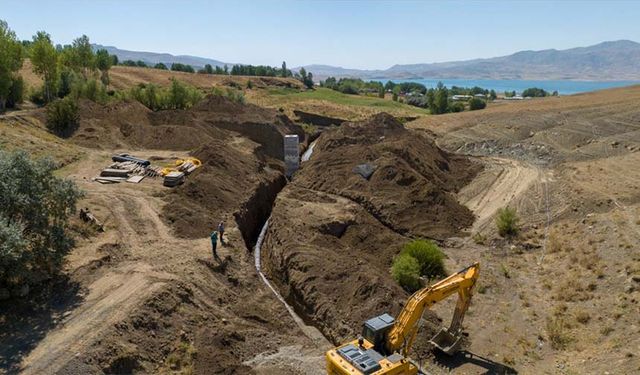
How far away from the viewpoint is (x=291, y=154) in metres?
37.9

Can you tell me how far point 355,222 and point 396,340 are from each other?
13297mm

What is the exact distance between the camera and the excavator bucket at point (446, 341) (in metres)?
16.1

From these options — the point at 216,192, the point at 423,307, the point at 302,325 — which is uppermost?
the point at 216,192

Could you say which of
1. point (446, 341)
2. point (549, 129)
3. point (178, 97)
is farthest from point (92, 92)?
point (446, 341)

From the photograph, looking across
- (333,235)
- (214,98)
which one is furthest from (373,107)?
(333,235)

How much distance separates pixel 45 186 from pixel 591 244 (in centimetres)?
2389

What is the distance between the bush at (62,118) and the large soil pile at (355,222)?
63.2 ft

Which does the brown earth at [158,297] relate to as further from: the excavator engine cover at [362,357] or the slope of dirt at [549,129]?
the slope of dirt at [549,129]

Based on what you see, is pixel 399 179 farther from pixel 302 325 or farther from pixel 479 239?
pixel 302 325

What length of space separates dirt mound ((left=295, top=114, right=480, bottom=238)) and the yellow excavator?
10774 millimetres

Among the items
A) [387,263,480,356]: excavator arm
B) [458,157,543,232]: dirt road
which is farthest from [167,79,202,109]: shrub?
[387,263,480,356]: excavator arm

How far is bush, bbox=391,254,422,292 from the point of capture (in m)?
20.4

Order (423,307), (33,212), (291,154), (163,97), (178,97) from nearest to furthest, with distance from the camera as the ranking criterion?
(423,307) < (33,212) < (291,154) < (163,97) < (178,97)

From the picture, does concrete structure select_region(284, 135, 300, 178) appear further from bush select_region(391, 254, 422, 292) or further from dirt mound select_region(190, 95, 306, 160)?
bush select_region(391, 254, 422, 292)
